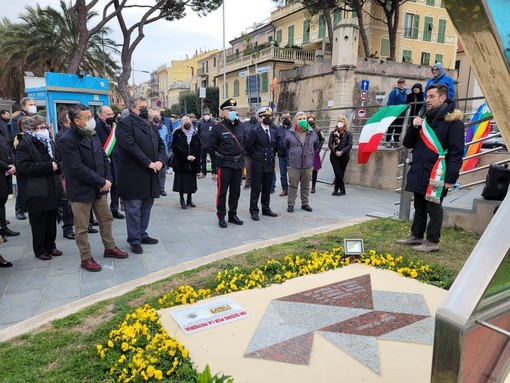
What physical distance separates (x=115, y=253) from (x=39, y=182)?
123 cm

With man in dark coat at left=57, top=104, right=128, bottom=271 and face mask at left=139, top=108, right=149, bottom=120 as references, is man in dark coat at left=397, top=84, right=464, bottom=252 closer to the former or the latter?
face mask at left=139, top=108, right=149, bottom=120

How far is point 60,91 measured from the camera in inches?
456

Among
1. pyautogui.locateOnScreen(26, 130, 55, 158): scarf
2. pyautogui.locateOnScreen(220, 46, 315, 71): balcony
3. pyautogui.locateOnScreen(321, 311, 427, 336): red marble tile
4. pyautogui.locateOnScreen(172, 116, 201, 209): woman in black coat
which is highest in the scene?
pyautogui.locateOnScreen(220, 46, 315, 71): balcony

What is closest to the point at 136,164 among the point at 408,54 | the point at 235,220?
the point at 235,220

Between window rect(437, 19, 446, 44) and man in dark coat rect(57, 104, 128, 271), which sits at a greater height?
window rect(437, 19, 446, 44)

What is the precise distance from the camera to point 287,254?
15.4ft

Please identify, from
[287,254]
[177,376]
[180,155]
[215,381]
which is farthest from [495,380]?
[180,155]

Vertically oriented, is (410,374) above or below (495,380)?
below

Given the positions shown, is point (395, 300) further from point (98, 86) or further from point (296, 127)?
point (98, 86)

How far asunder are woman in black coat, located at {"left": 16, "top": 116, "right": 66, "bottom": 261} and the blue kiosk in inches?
271

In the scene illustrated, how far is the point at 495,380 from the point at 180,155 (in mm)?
6846

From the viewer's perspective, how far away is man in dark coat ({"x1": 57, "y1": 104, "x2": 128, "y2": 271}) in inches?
167

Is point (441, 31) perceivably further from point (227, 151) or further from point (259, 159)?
point (227, 151)

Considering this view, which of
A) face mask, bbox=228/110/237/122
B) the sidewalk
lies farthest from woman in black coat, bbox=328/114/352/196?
face mask, bbox=228/110/237/122
